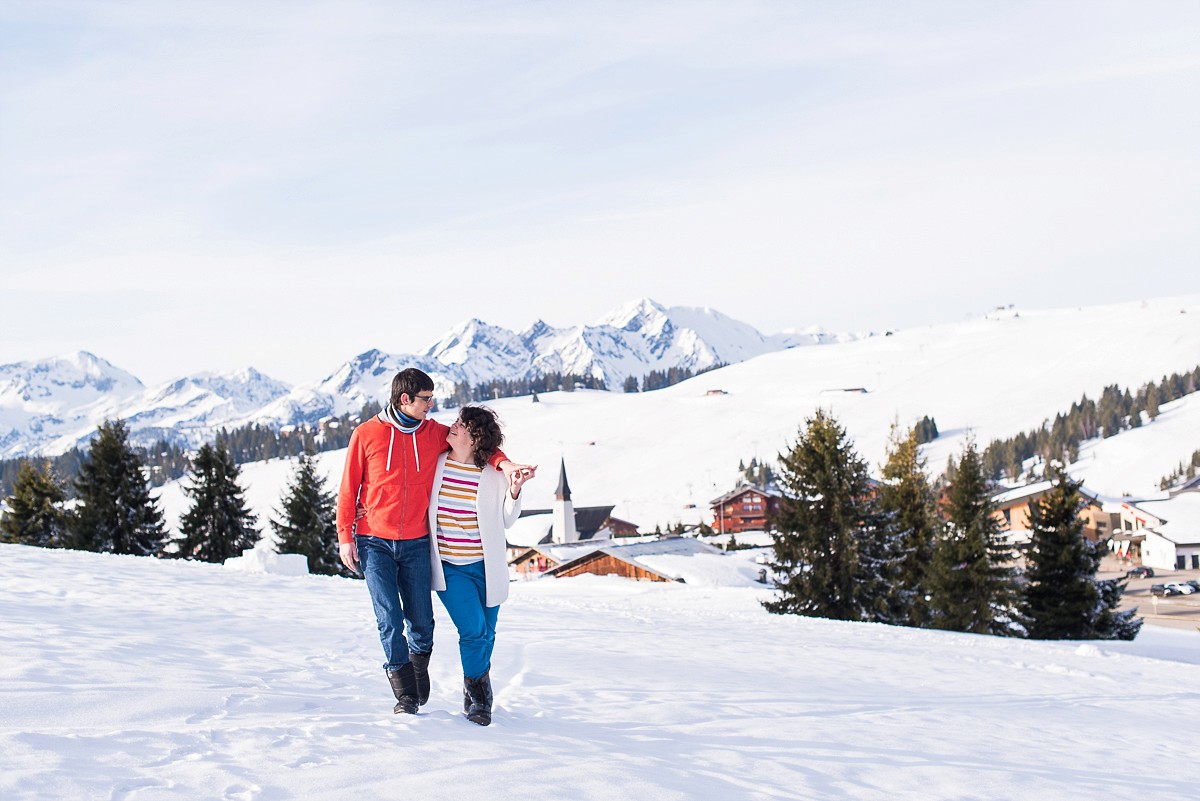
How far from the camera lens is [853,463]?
3181 centimetres

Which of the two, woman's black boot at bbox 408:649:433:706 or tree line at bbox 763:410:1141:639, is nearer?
woman's black boot at bbox 408:649:433:706

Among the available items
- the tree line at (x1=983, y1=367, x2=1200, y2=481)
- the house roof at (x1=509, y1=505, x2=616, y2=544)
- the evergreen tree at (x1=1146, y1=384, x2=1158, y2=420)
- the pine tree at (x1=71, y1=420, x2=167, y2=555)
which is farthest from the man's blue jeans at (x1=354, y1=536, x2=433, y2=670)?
the evergreen tree at (x1=1146, y1=384, x2=1158, y2=420)

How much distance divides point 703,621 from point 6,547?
13896 millimetres

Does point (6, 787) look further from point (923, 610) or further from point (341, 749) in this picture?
point (923, 610)

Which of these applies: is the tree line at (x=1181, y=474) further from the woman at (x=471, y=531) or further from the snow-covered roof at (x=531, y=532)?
the woman at (x=471, y=531)

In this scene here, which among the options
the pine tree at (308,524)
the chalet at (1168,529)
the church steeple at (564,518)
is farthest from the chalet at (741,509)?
the pine tree at (308,524)

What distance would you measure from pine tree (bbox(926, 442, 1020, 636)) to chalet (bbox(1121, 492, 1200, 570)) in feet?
219

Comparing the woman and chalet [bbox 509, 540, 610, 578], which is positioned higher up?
the woman

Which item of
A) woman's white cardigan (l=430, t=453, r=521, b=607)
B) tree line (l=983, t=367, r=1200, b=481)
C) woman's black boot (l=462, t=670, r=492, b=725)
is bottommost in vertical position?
woman's black boot (l=462, t=670, r=492, b=725)

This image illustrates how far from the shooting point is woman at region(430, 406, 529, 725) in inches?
259

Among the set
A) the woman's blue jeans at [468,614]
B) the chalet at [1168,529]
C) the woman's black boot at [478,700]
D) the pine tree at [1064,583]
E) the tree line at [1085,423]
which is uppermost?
the tree line at [1085,423]

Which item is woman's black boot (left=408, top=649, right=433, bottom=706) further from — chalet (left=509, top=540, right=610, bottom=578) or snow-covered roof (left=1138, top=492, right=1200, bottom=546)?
snow-covered roof (left=1138, top=492, right=1200, bottom=546)

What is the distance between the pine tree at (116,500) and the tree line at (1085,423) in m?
117

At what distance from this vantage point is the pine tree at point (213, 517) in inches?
1769
